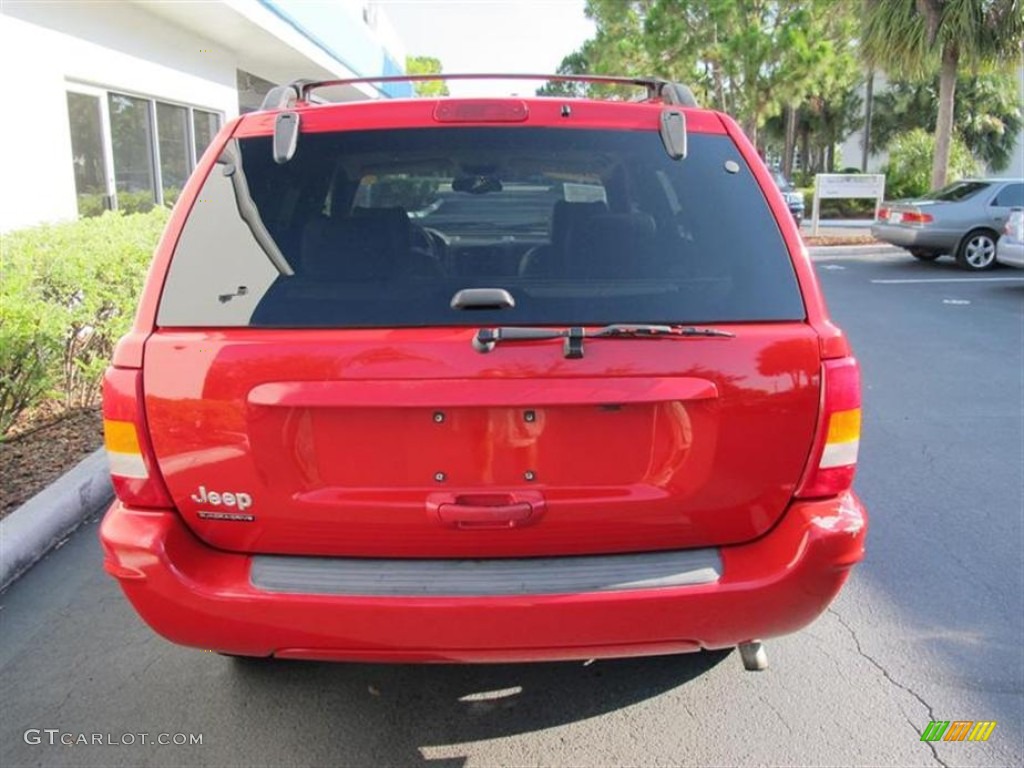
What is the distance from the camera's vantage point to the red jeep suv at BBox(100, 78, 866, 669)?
87.6 inches

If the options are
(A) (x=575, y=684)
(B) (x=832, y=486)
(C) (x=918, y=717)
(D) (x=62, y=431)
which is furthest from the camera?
(D) (x=62, y=431)

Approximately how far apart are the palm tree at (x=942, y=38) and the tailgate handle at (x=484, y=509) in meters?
16.6

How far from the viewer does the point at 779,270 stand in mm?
2410

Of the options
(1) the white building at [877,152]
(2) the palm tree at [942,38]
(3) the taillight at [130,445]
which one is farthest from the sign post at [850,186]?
(3) the taillight at [130,445]

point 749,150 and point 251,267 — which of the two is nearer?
point 251,267

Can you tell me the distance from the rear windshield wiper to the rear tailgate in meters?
0.02

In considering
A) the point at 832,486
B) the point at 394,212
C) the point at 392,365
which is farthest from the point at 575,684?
the point at 394,212

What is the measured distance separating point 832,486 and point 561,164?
4.01 ft

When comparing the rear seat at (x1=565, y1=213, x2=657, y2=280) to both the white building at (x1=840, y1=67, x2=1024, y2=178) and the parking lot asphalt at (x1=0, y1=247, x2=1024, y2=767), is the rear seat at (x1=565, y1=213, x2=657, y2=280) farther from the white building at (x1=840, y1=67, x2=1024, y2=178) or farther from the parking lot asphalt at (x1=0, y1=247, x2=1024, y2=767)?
the white building at (x1=840, y1=67, x2=1024, y2=178)

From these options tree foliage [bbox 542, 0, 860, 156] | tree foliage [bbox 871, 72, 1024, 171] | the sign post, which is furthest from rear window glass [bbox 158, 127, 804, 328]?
tree foliage [bbox 871, 72, 1024, 171]

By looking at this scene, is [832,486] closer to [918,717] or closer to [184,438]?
[918,717]

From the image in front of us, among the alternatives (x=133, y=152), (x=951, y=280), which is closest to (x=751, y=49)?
(x=951, y=280)

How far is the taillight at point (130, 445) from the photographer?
7.55 ft

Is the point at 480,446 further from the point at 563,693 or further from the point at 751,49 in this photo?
the point at 751,49
